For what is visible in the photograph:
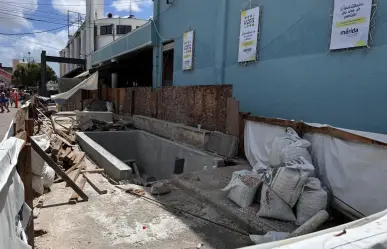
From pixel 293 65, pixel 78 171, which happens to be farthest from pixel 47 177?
pixel 293 65

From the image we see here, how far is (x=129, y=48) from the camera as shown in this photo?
17.2 m

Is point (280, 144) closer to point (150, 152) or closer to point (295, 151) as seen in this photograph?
point (295, 151)

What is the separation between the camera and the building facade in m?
5.62

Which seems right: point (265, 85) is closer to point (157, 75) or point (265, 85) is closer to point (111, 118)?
point (157, 75)

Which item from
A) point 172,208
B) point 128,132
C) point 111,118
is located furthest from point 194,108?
point 111,118

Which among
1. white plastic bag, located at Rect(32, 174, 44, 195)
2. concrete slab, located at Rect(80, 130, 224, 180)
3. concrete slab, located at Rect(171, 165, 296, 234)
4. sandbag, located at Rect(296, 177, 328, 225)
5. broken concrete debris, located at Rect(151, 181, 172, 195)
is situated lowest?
concrete slab, located at Rect(80, 130, 224, 180)

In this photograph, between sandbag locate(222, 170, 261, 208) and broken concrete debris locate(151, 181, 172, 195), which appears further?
broken concrete debris locate(151, 181, 172, 195)

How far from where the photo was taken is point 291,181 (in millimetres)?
3777

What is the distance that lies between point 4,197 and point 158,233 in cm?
220

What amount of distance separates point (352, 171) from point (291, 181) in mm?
846

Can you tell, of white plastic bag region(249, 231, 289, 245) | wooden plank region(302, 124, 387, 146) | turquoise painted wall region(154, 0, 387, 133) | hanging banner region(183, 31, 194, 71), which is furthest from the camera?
hanging banner region(183, 31, 194, 71)

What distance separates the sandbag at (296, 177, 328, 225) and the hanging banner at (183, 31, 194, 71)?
8680 mm

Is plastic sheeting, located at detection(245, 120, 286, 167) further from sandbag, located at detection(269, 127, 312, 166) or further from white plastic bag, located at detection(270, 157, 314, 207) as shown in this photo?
white plastic bag, located at detection(270, 157, 314, 207)

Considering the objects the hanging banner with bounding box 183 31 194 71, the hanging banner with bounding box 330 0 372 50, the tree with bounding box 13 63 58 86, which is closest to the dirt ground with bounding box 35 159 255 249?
the hanging banner with bounding box 330 0 372 50
